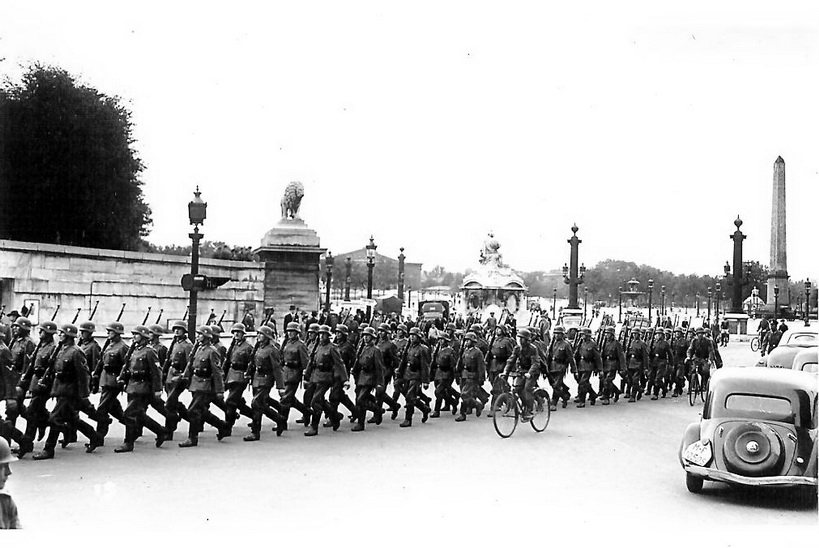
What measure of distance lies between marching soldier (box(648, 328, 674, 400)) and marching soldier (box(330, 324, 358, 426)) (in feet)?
27.2

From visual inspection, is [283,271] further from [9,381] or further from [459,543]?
[459,543]

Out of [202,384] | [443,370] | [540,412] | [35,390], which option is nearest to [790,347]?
[540,412]

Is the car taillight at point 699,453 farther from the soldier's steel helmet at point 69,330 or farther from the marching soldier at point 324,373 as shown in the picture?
the soldier's steel helmet at point 69,330

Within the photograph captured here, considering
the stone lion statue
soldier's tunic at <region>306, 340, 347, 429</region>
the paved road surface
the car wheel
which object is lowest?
the paved road surface

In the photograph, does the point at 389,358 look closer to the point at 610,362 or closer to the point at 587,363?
the point at 587,363

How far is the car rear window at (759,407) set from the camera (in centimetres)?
967

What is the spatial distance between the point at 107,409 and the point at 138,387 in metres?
0.48

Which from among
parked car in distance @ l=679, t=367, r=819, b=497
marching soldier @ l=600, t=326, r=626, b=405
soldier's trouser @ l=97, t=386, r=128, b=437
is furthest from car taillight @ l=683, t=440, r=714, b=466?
marching soldier @ l=600, t=326, r=626, b=405

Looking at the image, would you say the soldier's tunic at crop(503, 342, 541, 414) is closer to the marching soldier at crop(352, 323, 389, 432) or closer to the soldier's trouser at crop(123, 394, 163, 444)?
the marching soldier at crop(352, 323, 389, 432)

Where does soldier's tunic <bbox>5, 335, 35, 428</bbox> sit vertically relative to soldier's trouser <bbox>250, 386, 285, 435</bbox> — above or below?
above

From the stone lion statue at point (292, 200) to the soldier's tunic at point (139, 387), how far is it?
21.2 meters

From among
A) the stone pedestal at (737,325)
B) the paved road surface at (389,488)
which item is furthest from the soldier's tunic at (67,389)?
the stone pedestal at (737,325)

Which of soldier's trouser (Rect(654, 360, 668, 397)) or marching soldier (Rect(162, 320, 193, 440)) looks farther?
soldier's trouser (Rect(654, 360, 668, 397))

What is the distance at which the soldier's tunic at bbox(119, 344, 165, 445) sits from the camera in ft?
38.1
